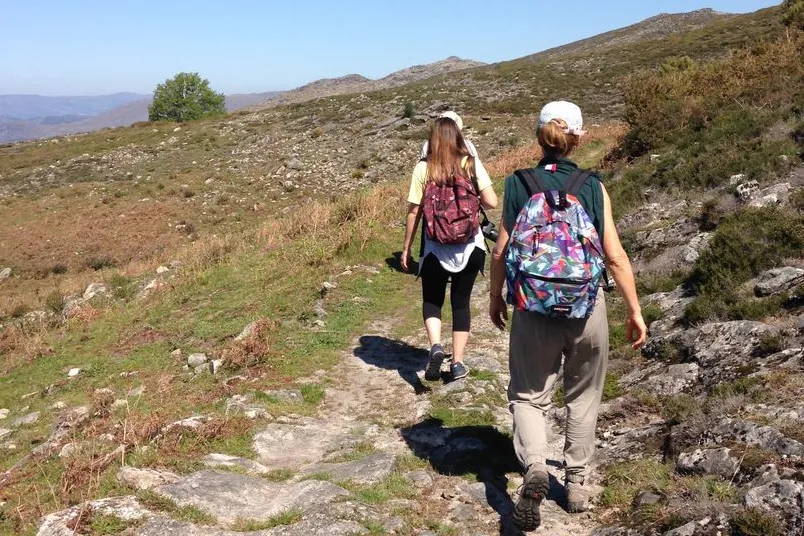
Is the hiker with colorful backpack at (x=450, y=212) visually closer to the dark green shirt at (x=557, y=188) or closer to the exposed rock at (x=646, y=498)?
the dark green shirt at (x=557, y=188)

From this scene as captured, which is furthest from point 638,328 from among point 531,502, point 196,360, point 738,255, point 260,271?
point 260,271

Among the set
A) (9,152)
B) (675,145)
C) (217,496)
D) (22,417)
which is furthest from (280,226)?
(9,152)

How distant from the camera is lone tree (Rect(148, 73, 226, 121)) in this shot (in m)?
70.8

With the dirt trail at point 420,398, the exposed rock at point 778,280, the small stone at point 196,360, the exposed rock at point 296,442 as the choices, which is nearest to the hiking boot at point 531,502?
the dirt trail at point 420,398

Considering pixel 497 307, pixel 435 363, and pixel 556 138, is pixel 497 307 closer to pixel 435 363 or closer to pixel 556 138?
pixel 556 138

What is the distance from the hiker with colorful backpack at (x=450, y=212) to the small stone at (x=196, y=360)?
354cm

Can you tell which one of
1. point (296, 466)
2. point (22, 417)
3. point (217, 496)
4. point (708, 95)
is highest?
point (708, 95)

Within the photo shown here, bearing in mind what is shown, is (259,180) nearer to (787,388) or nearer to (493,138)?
(493,138)

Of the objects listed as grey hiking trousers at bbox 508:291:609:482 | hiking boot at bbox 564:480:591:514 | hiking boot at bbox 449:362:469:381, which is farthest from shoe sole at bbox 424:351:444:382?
hiking boot at bbox 564:480:591:514

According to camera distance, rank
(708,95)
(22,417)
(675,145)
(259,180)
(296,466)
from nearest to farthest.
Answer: (296,466) → (22,417) → (675,145) → (708,95) → (259,180)

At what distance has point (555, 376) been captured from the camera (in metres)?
3.72

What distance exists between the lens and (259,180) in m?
29.5

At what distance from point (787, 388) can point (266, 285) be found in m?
8.40

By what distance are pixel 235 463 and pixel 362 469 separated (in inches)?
38.5
